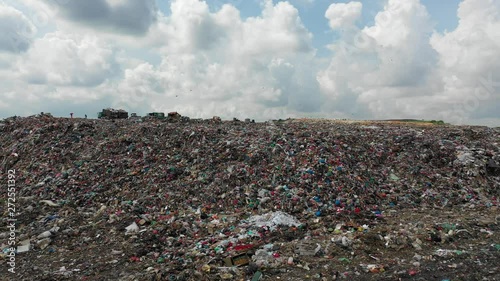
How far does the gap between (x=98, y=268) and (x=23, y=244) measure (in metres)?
2.22

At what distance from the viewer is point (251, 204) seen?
7.48 m

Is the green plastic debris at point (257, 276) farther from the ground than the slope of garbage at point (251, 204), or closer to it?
closer to it

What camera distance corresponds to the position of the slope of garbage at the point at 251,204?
5148mm

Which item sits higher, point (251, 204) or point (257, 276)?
point (251, 204)

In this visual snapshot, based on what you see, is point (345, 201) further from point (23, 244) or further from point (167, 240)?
point (23, 244)

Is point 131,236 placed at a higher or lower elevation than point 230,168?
lower

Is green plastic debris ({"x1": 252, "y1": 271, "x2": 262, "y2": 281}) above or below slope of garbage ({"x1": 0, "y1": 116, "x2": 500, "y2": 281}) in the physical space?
below

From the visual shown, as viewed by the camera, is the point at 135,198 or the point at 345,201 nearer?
the point at 345,201

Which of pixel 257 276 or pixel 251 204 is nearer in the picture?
pixel 257 276

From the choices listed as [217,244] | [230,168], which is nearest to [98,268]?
[217,244]

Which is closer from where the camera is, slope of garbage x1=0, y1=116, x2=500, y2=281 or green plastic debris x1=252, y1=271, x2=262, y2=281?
green plastic debris x1=252, y1=271, x2=262, y2=281

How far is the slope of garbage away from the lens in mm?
5148

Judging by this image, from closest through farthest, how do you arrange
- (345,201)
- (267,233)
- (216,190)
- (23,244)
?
1. (267,233)
2. (23,244)
3. (345,201)
4. (216,190)

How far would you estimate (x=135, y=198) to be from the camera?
27.1ft
